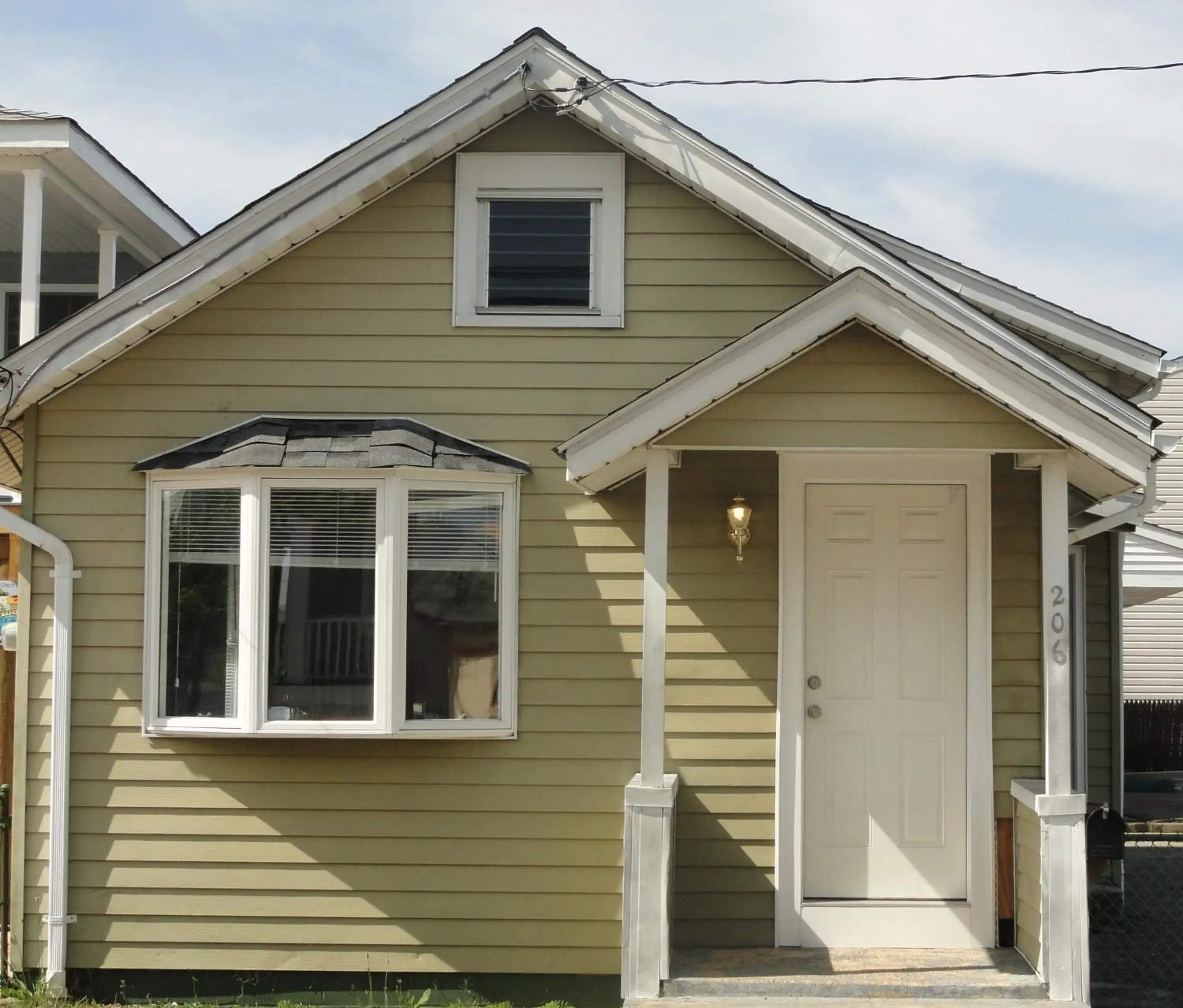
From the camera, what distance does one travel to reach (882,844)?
269 inches

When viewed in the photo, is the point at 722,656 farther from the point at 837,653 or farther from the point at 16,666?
the point at 16,666

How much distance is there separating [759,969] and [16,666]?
4.11 m

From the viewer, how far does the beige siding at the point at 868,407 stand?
19.2ft

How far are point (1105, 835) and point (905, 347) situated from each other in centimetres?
327

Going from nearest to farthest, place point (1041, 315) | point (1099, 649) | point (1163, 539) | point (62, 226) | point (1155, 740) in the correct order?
point (1041, 315)
point (1099, 649)
point (62, 226)
point (1163, 539)
point (1155, 740)

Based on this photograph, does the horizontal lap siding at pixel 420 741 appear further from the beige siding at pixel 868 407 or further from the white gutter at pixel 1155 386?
the white gutter at pixel 1155 386

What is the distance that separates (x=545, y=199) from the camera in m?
7.14

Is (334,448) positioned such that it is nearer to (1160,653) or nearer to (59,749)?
(59,749)

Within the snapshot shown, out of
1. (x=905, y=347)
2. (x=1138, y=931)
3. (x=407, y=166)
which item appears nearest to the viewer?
(x=905, y=347)

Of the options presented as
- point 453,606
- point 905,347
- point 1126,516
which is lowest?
point 453,606

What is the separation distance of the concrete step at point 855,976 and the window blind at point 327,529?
2.58 meters

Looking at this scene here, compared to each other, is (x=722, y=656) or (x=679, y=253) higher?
(x=679, y=253)

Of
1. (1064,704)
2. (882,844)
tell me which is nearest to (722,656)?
(882,844)

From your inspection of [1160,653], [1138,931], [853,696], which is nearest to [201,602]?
[853,696]
